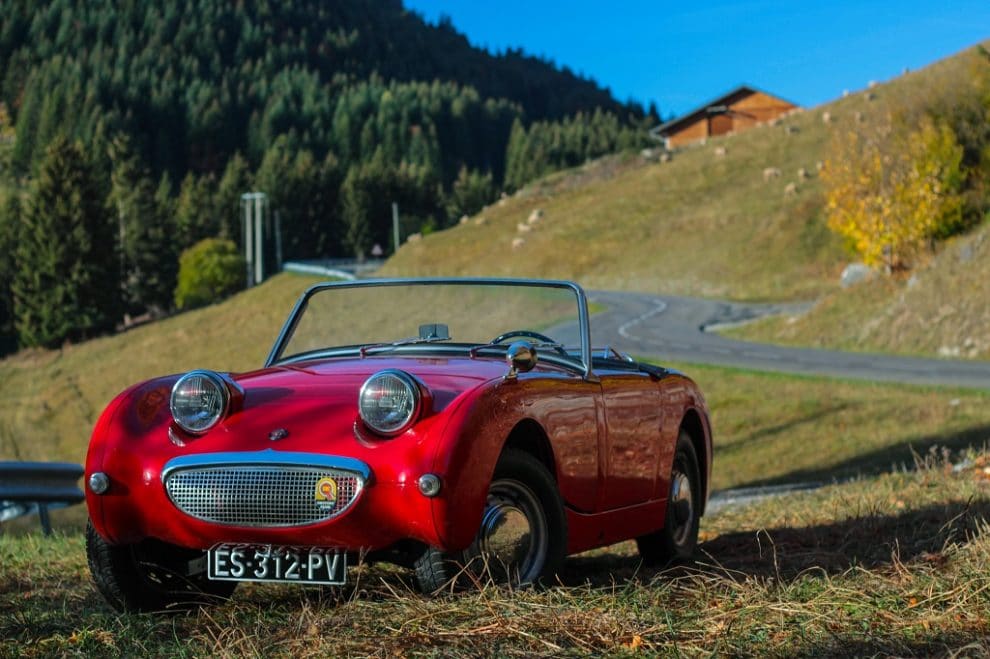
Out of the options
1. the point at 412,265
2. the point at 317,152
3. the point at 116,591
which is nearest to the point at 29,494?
the point at 116,591

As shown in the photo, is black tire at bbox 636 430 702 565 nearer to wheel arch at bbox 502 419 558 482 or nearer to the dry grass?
the dry grass

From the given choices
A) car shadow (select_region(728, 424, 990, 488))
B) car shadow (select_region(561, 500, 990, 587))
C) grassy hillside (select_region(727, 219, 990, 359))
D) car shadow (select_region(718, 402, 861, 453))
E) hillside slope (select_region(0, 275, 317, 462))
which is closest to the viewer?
car shadow (select_region(561, 500, 990, 587))

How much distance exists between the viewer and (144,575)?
4957mm

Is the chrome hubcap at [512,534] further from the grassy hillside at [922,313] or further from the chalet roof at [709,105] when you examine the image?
the chalet roof at [709,105]

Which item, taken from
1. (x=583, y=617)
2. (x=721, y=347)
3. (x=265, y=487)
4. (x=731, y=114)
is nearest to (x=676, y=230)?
(x=721, y=347)

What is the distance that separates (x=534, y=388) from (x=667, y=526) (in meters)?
1.85

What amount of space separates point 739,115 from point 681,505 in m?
103

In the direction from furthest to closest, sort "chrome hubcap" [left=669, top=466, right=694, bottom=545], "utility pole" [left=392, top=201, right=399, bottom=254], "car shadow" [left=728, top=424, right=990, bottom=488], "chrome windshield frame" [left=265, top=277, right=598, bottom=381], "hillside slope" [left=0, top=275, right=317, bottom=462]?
"utility pole" [left=392, top=201, right=399, bottom=254] → "hillside slope" [left=0, top=275, right=317, bottom=462] → "car shadow" [left=728, top=424, right=990, bottom=488] → "chrome hubcap" [left=669, top=466, right=694, bottom=545] → "chrome windshield frame" [left=265, top=277, right=598, bottom=381]

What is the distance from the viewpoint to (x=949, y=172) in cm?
4012

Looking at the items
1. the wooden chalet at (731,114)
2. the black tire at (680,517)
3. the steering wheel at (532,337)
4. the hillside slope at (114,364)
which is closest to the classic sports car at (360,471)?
the steering wheel at (532,337)

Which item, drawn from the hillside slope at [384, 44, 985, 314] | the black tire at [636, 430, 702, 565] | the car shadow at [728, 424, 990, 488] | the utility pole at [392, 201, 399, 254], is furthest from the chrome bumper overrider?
the utility pole at [392, 201, 399, 254]

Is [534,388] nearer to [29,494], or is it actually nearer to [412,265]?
[29,494]

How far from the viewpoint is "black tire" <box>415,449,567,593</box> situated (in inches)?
174

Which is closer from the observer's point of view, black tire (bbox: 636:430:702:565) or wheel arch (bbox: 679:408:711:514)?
black tire (bbox: 636:430:702:565)
